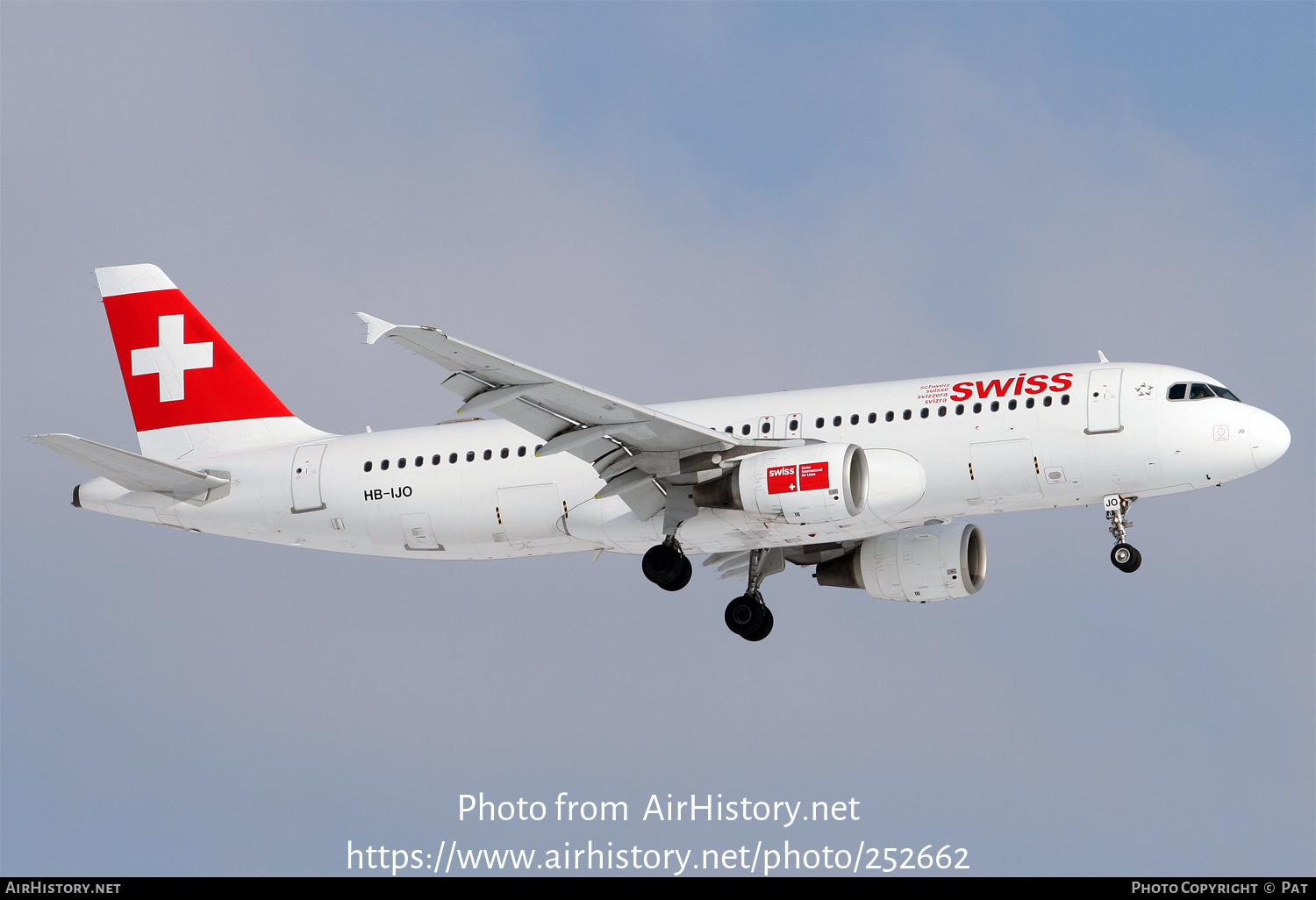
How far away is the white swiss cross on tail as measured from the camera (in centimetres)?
4028

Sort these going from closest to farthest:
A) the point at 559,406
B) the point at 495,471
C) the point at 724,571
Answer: the point at 559,406
the point at 495,471
the point at 724,571

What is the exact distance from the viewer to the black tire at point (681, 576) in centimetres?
3419

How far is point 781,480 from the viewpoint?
3241cm

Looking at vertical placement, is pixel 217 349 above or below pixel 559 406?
above

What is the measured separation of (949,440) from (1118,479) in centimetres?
331

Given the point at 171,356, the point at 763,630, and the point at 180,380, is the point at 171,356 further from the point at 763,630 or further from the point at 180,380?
the point at 763,630

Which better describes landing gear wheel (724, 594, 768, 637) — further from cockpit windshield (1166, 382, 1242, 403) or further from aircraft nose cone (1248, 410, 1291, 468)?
aircraft nose cone (1248, 410, 1291, 468)

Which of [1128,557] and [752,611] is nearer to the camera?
[1128,557]

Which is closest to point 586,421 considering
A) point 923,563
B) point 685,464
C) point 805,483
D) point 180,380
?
point 685,464

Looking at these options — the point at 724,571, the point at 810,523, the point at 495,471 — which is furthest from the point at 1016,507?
the point at 495,471

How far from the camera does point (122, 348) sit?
134ft

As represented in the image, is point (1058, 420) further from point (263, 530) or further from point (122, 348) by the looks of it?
point (122, 348)

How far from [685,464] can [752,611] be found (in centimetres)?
471

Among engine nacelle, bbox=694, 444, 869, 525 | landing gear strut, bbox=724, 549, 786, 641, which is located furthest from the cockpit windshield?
landing gear strut, bbox=724, 549, 786, 641
